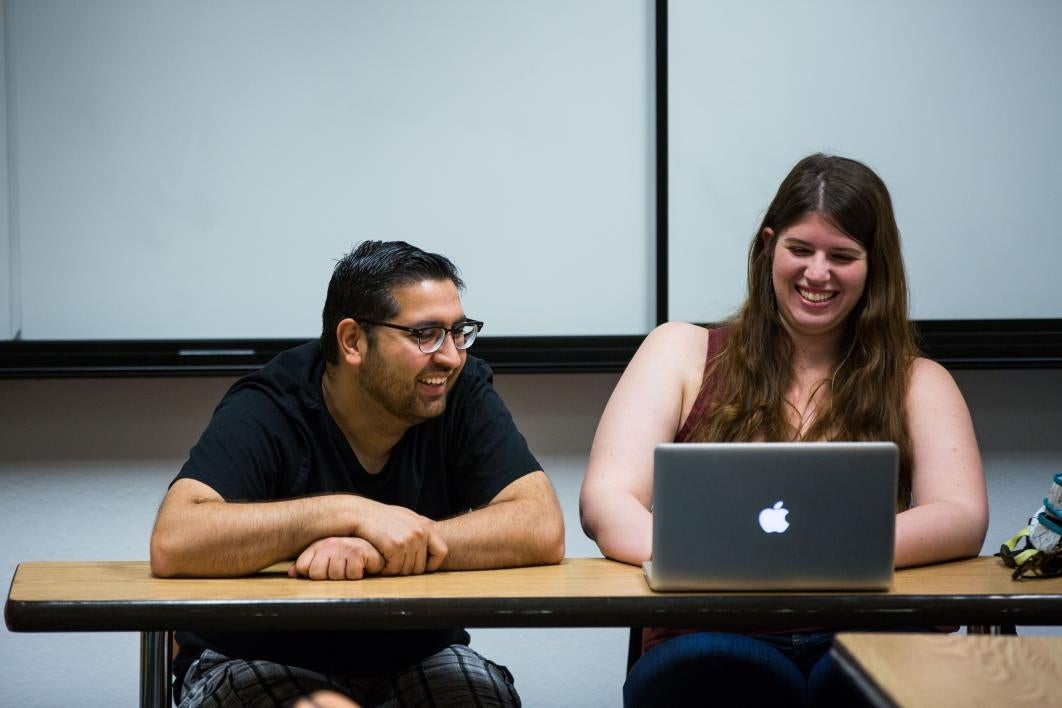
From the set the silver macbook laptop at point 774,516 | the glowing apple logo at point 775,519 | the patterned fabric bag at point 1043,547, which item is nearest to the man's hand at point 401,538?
the silver macbook laptop at point 774,516

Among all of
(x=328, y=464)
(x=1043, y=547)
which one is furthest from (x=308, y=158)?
(x=1043, y=547)

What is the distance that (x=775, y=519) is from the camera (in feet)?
5.22

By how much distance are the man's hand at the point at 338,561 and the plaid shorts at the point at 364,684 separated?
242 millimetres

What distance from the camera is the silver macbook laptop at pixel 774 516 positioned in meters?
1.58

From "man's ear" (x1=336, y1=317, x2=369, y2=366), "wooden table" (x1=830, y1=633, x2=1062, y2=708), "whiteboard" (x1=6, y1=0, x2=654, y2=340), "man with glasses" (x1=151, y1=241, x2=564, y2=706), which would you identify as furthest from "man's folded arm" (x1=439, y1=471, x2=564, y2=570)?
"whiteboard" (x1=6, y1=0, x2=654, y2=340)

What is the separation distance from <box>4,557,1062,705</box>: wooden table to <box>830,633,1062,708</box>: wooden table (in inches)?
10.4

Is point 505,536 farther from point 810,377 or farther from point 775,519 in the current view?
point 810,377

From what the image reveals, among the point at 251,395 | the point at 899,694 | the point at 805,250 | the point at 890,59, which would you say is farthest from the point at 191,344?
the point at 899,694

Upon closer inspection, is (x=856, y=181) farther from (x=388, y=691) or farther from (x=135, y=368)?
(x=135, y=368)

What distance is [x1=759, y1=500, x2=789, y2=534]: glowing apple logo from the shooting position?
1585 mm

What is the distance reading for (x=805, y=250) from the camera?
211cm

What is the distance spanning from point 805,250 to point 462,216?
0.98m

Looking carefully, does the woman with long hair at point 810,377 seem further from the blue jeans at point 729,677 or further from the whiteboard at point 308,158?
the whiteboard at point 308,158

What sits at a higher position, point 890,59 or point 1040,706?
point 890,59
